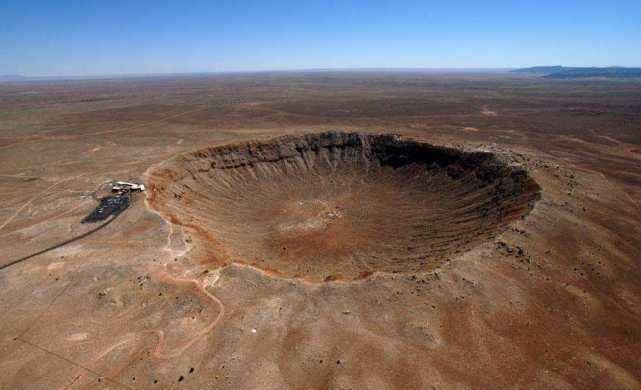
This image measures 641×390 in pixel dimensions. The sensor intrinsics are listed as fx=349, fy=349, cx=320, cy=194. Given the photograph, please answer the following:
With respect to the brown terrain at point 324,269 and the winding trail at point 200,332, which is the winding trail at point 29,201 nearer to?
the brown terrain at point 324,269

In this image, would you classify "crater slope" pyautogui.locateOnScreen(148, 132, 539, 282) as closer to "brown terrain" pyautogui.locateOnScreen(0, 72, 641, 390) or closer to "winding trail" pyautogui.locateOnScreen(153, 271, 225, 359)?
"brown terrain" pyautogui.locateOnScreen(0, 72, 641, 390)

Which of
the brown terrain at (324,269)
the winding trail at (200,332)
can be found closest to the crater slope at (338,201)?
the brown terrain at (324,269)

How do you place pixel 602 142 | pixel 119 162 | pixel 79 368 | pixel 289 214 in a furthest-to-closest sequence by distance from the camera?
pixel 602 142 → pixel 119 162 → pixel 289 214 → pixel 79 368

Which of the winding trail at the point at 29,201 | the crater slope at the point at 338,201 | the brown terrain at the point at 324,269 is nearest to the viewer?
the brown terrain at the point at 324,269

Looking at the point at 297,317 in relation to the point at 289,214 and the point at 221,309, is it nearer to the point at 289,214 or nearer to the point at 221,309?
the point at 221,309

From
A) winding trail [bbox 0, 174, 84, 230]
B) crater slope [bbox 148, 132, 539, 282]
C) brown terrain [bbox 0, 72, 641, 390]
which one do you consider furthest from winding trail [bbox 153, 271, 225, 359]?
winding trail [bbox 0, 174, 84, 230]

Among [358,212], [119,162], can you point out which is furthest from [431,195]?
[119,162]
